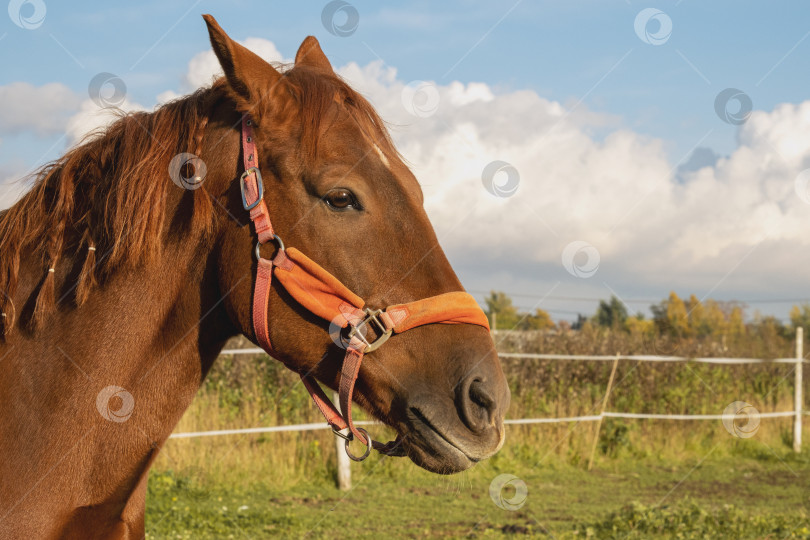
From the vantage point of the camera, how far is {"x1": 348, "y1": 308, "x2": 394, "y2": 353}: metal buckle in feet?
6.63

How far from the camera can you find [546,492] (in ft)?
24.9

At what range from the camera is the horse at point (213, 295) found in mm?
2000

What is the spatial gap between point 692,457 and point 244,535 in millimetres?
6912

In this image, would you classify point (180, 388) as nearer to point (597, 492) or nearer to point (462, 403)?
point (462, 403)

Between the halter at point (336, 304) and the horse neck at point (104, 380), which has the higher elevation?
the halter at point (336, 304)

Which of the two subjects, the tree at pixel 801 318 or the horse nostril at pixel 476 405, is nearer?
the horse nostril at pixel 476 405

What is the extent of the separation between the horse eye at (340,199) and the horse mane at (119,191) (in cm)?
15

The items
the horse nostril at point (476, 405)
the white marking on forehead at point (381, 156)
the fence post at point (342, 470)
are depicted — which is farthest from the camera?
the fence post at point (342, 470)

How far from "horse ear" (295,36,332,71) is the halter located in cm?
77

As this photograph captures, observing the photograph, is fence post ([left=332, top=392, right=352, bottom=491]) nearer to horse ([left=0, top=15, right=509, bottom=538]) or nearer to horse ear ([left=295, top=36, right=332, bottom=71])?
horse ear ([left=295, top=36, right=332, bottom=71])

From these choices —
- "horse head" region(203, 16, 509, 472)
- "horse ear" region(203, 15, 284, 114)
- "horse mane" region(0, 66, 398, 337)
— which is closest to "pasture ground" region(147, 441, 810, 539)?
"horse head" region(203, 16, 509, 472)

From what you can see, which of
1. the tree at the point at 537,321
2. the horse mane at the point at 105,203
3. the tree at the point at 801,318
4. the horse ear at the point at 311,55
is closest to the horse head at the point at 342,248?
the horse mane at the point at 105,203

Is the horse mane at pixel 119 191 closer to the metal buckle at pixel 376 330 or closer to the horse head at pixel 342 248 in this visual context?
the horse head at pixel 342 248

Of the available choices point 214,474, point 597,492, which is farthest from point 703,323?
point 214,474
